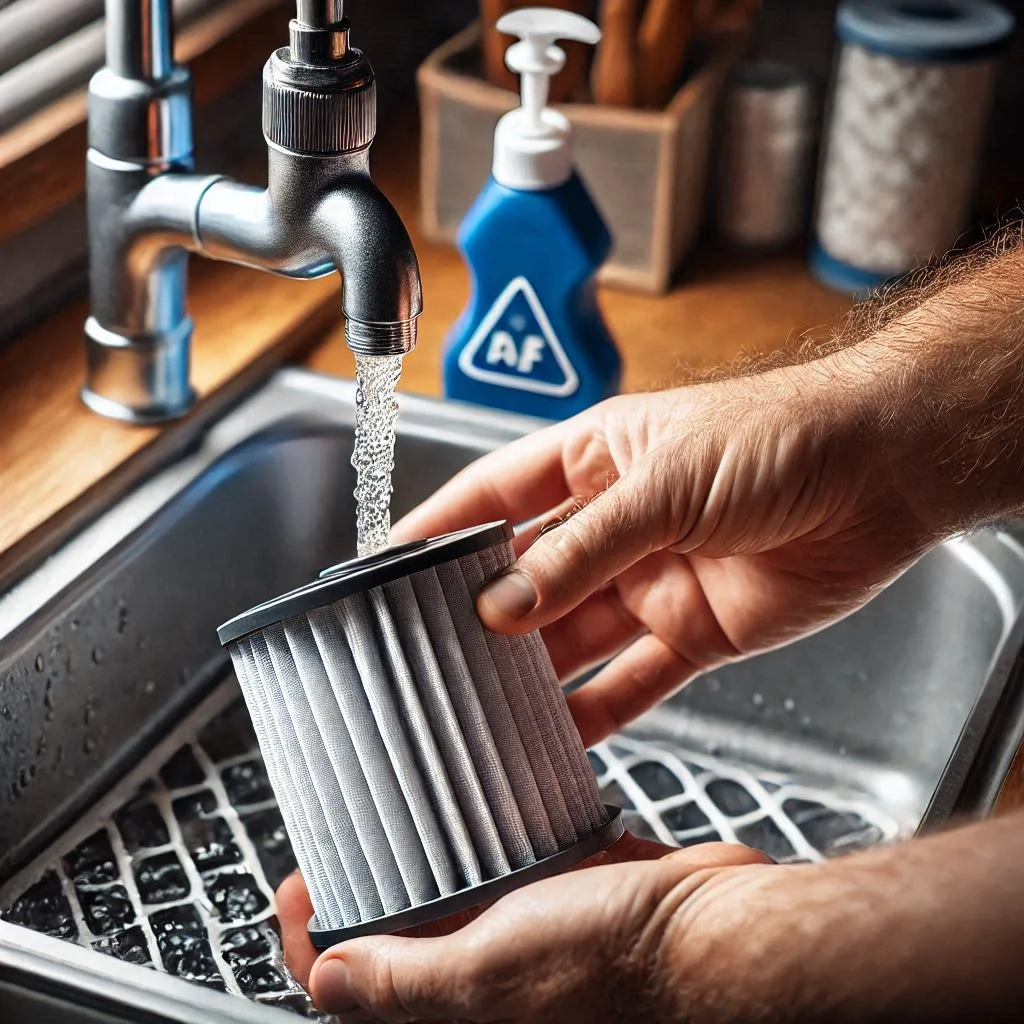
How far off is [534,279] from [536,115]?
115 mm

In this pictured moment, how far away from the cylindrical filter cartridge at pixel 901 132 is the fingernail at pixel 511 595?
2.32 ft

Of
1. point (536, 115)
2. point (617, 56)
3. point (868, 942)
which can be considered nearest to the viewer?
point (868, 942)

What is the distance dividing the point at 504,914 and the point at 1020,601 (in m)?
0.44

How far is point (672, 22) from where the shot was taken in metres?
1.20

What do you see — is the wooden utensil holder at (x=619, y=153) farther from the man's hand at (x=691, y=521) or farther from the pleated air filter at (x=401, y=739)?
the pleated air filter at (x=401, y=739)

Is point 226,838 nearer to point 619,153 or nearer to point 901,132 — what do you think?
point 619,153

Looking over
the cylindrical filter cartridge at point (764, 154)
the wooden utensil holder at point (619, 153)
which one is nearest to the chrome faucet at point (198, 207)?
the wooden utensil holder at point (619, 153)

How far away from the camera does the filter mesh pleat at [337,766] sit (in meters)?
0.66

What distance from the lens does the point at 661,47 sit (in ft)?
3.95

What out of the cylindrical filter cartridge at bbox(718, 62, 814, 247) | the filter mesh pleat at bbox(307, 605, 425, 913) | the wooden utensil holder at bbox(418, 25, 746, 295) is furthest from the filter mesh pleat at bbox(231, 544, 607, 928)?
the cylindrical filter cartridge at bbox(718, 62, 814, 247)

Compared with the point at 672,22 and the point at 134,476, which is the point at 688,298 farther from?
the point at 134,476

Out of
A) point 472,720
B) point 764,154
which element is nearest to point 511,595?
point 472,720

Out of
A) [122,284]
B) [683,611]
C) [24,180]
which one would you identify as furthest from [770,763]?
[24,180]

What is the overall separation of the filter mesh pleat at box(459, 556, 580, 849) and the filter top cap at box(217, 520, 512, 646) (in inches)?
1.9
